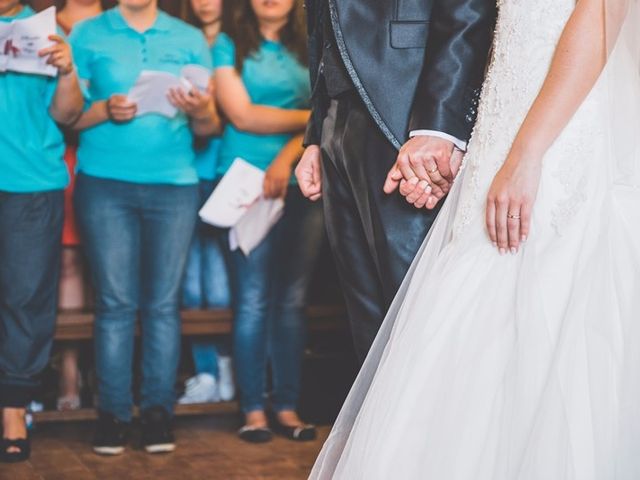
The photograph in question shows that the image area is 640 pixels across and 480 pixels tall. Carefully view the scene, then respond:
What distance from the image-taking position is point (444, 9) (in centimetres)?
190

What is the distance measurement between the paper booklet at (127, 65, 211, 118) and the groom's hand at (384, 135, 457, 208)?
6.54 feet

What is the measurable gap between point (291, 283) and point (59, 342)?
98 centimetres

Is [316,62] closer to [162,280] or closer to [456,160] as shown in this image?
[456,160]

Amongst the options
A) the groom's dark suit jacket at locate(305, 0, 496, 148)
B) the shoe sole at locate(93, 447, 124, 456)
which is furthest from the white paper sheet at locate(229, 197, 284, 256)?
the groom's dark suit jacket at locate(305, 0, 496, 148)

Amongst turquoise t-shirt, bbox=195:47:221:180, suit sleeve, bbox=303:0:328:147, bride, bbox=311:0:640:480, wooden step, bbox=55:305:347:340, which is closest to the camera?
bride, bbox=311:0:640:480

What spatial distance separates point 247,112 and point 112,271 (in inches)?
31.3

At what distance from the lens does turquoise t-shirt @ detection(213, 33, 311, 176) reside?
394cm

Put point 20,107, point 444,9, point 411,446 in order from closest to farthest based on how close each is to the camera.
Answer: point 411,446 < point 444,9 < point 20,107

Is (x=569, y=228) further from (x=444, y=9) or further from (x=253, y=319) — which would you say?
(x=253, y=319)

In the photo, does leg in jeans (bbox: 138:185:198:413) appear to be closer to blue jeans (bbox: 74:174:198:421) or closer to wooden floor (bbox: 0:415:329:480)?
blue jeans (bbox: 74:174:198:421)

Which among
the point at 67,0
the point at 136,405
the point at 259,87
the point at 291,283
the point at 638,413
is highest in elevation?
the point at 67,0

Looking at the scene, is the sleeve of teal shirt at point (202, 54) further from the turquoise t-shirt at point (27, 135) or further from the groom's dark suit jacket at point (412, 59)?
the groom's dark suit jacket at point (412, 59)

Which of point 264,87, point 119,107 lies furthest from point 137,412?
point 264,87

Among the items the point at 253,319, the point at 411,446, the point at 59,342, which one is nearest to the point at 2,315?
the point at 59,342
